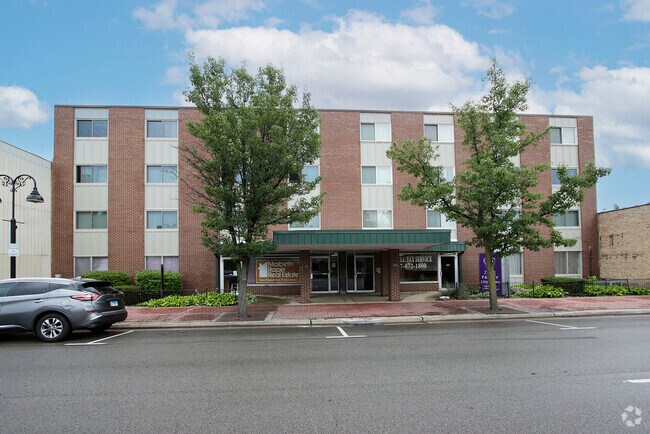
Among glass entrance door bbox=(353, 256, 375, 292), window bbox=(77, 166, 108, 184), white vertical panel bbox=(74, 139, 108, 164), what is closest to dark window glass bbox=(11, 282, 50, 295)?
window bbox=(77, 166, 108, 184)

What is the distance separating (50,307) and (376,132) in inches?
732

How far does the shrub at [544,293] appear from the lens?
66.7 ft

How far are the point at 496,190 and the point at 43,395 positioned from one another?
44.5ft

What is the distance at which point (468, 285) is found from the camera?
23.1 m

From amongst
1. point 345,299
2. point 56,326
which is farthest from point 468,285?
point 56,326

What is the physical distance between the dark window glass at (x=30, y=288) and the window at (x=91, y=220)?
13.6m

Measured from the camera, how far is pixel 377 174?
983 inches

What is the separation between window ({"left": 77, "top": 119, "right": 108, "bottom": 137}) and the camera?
24.3 m

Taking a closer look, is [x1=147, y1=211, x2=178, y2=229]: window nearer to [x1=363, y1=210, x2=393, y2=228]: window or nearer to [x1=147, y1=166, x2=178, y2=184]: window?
[x1=147, y1=166, x2=178, y2=184]: window

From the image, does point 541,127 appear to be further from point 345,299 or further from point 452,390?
point 452,390

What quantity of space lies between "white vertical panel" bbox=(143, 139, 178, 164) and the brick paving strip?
31.1 feet

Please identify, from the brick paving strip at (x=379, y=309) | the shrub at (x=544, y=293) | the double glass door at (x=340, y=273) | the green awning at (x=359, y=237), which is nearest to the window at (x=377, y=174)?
the double glass door at (x=340, y=273)

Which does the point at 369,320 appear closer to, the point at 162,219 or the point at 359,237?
the point at 359,237

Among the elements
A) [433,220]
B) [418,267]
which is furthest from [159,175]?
[433,220]
